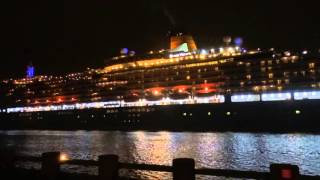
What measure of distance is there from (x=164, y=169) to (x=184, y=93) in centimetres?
5990

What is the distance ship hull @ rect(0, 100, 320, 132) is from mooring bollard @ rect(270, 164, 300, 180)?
48281mm

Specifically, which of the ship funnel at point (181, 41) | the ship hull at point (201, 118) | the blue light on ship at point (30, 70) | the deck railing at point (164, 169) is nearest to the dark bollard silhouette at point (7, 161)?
the deck railing at point (164, 169)

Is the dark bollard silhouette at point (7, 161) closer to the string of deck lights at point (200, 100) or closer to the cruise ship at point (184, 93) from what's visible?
the cruise ship at point (184, 93)

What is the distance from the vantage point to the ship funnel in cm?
8522

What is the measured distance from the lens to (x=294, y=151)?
30.2m

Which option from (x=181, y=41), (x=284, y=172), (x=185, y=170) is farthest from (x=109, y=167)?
(x=181, y=41)

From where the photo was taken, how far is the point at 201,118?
62.7 meters

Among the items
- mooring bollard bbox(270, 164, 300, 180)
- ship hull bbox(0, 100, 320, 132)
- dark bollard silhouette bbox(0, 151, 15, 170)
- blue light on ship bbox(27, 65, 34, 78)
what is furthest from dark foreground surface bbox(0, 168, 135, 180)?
blue light on ship bbox(27, 65, 34, 78)

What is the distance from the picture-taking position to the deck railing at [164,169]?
721 centimetres

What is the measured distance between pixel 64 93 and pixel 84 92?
6175mm

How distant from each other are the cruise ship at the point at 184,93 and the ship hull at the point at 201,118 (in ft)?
Result: 0.38

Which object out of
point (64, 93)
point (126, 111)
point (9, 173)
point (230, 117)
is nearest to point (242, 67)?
point (230, 117)

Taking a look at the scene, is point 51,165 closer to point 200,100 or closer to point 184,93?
point 200,100

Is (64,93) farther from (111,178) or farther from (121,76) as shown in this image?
(111,178)
